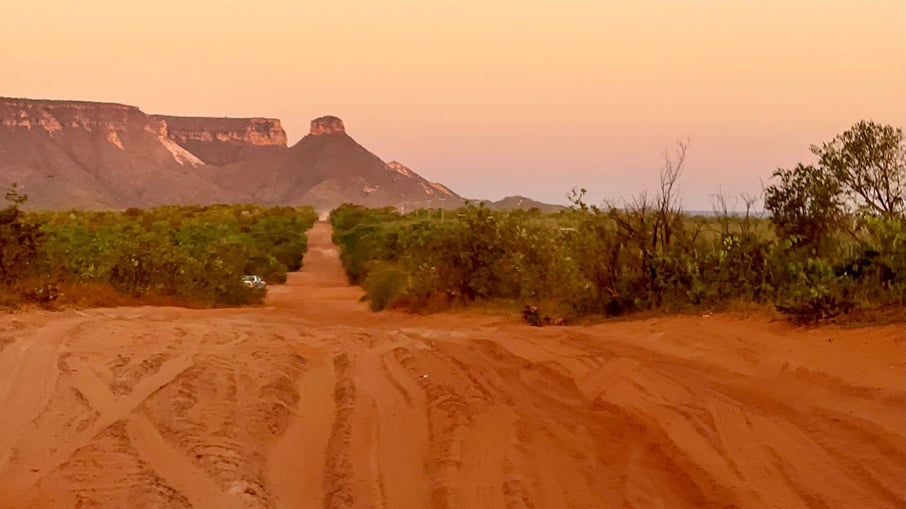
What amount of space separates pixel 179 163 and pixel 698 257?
156 meters

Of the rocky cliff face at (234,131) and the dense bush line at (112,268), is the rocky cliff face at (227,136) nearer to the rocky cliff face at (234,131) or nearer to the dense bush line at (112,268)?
the rocky cliff face at (234,131)

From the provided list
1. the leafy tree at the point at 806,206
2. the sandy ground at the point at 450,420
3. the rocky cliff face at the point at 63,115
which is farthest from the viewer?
the rocky cliff face at the point at 63,115

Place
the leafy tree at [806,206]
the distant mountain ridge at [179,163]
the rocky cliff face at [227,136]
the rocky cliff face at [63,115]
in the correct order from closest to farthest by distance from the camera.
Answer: the leafy tree at [806,206] < the distant mountain ridge at [179,163] < the rocky cliff face at [63,115] < the rocky cliff face at [227,136]

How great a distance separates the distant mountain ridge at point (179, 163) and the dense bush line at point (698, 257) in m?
103

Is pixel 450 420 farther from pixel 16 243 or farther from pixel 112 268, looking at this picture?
pixel 112 268

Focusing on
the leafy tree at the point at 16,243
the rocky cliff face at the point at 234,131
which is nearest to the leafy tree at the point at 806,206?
the leafy tree at the point at 16,243

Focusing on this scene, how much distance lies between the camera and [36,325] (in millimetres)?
12570

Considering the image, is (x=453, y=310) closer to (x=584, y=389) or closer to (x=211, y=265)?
(x=211, y=265)

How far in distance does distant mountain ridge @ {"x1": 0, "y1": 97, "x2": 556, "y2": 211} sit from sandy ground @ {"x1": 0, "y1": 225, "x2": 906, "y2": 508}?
375ft

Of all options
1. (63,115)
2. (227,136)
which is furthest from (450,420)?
(227,136)

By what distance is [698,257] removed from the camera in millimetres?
16828

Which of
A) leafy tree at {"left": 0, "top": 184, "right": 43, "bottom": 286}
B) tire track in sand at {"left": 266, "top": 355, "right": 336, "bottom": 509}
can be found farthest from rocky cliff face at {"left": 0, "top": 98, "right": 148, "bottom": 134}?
tire track in sand at {"left": 266, "top": 355, "right": 336, "bottom": 509}

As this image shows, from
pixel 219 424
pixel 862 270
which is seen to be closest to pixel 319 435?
pixel 219 424

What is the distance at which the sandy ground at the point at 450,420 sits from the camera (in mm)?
6402
